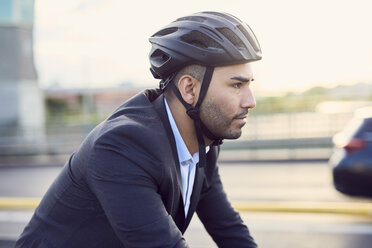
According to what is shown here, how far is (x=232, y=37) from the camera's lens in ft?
A: 5.90

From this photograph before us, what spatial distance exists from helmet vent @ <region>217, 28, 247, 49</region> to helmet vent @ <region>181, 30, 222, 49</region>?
6cm

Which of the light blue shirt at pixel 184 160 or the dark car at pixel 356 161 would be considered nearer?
the light blue shirt at pixel 184 160

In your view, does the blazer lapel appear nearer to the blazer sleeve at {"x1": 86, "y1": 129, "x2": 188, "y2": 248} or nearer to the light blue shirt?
the light blue shirt

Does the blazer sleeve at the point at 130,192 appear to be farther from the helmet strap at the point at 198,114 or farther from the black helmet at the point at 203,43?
the black helmet at the point at 203,43

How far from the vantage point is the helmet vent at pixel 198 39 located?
1774 millimetres

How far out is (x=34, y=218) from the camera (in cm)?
172

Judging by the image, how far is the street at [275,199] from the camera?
5266 millimetres

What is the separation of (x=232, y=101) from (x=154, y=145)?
336 mm

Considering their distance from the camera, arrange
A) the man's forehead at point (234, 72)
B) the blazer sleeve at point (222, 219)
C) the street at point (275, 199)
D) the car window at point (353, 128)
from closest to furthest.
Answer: the man's forehead at point (234, 72)
the blazer sleeve at point (222, 219)
the street at point (275, 199)
the car window at point (353, 128)

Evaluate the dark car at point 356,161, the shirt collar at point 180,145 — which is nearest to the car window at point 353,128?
the dark car at point 356,161

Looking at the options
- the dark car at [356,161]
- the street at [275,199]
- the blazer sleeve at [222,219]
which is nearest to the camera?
the blazer sleeve at [222,219]

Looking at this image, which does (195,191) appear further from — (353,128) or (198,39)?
(353,128)

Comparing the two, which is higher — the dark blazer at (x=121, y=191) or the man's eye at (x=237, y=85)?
the man's eye at (x=237, y=85)

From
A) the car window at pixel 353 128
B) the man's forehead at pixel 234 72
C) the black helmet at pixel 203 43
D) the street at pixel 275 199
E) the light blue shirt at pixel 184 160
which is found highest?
the black helmet at pixel 203 43
